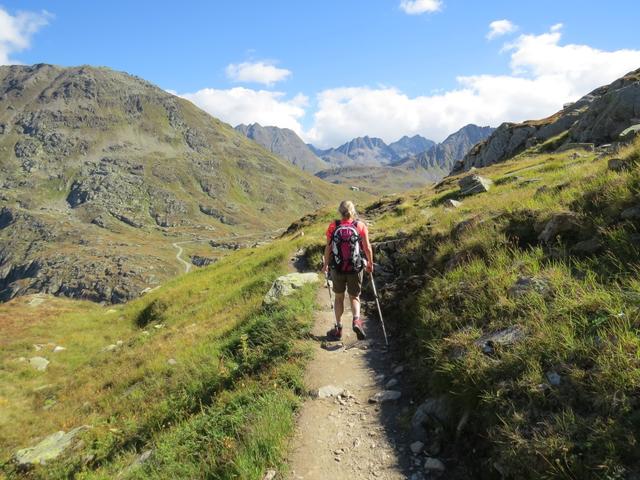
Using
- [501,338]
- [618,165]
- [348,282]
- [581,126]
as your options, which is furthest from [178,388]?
[581,126]

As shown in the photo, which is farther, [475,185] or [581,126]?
[581,126]

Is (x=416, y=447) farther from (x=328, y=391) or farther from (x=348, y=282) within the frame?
(x=348, y=282)

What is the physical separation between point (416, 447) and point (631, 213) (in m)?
5.79

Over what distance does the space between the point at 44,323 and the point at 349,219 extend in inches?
1085

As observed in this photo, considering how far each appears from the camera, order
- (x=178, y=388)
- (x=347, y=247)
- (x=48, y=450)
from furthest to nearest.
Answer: (x=178, y=388) → (x=48, y=450) → (x=347, y=247)

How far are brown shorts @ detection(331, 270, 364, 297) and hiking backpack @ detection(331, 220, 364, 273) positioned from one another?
0.73 feet

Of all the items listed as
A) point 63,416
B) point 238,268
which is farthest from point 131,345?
point 238,268

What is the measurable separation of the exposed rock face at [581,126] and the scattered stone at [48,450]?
35.8m

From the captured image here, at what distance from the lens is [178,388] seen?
10.9 metres

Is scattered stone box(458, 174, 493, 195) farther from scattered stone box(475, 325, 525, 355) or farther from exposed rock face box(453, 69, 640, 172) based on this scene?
scattered stone box(475, 325, 525, 355)

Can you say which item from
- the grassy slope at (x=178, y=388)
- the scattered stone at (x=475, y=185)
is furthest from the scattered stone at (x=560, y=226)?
the scattered stone at (x=475, y=185)

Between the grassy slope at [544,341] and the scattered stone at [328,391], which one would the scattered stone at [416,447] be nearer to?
the grassy slope at [544,341]

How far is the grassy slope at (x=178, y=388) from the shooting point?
677 cm

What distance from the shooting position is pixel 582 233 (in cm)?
808
